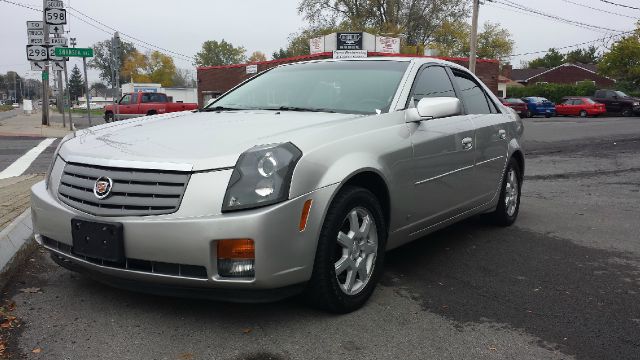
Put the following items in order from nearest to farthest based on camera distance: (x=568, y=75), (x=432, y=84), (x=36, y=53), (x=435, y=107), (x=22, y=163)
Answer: (x=435, y=107) → (x=432, y=84) → (x=22, y=163) → (x=36, y=53) → (x=568, y=75)

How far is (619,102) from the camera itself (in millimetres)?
35281

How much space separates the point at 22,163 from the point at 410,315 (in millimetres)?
9801

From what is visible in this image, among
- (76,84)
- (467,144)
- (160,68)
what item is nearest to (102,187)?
(467,144)

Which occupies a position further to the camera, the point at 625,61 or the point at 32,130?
the point at 625,61

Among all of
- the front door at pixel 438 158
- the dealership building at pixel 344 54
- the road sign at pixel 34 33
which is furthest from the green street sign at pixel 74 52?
the dealership building at pixel 344 54

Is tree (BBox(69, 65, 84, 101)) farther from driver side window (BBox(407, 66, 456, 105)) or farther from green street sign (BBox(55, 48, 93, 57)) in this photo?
driver side window (BBox(407, 66, 456, 105))

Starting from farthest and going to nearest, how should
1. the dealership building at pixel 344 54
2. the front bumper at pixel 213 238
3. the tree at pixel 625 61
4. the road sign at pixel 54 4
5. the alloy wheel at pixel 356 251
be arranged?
1. the tree at pixel 625 61
2. the dealership building at pixel 344 54
3. the road sign at pixel 54 4
4. the alloy wheel at pixel 356 251
5. the front bumper at pixel 213 238

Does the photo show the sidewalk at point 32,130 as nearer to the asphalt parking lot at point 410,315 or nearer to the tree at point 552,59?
the asphalt parking lot at point 410,315

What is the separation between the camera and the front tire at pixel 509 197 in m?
5.54

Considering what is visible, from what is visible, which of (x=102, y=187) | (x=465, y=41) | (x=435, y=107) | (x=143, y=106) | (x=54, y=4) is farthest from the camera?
(x=465, y=41)

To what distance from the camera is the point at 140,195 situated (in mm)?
2904

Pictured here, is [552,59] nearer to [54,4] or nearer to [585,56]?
[585,56]

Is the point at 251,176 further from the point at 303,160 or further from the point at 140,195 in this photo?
the point at 140,195

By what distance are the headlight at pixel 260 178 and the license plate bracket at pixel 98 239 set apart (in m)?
0.58
